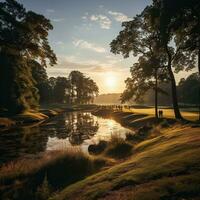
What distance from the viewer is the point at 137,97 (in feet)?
131

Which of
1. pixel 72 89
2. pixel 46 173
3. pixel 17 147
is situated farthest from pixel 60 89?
pixel 46 173

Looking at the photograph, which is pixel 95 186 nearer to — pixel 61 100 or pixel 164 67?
pixel 164 67

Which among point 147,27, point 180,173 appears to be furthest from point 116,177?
point 147,27

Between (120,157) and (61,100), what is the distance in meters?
124

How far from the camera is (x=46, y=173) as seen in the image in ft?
39.5

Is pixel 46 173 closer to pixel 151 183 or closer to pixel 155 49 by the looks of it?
pixel 151 183

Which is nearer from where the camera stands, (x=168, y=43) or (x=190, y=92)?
(x=168, y=43)

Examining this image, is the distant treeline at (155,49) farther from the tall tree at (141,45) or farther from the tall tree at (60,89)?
the tall tree at (60,89)

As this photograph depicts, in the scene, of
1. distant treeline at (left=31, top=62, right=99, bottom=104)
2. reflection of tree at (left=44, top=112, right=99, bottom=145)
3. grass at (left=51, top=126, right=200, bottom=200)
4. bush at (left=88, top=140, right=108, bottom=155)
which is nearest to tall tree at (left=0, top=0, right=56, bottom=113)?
reflection of tree at (left=44, top=112, right=99, bottom=145)

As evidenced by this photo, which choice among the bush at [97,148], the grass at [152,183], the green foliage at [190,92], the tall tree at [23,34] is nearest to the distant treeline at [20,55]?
the tall tree at [23,34]

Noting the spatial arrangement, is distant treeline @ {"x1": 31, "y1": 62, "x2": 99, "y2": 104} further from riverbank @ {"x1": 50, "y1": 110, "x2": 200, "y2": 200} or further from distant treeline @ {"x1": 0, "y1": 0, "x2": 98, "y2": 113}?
riverbank @ {"x1": 50, "y1": 110, "x2": 200, "y2": 200}

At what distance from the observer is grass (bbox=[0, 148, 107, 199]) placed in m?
11.3

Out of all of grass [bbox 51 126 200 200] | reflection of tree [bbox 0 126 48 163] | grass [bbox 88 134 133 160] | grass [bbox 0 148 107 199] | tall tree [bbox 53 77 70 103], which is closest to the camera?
grass [bbox 51 126 200 200]

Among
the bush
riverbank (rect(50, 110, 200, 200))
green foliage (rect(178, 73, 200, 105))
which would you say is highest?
green foliage (rect(178, 73, 200, 105))
